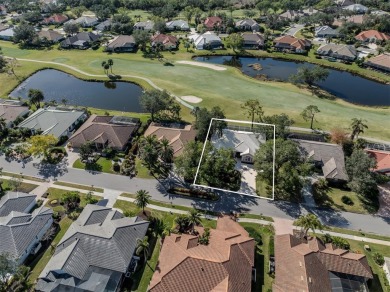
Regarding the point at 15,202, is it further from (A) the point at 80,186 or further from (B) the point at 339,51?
(B) the point at 339,51

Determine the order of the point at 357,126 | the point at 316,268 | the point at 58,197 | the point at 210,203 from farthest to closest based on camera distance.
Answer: the point at 357,126 < the point at 58,197 < the point at 210,203 < the point at 316,268

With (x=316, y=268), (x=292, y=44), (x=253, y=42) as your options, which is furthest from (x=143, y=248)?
(x=292, y=44)

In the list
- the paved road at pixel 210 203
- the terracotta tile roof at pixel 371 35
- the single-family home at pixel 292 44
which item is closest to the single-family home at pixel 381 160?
the paved road at pixel 210 203

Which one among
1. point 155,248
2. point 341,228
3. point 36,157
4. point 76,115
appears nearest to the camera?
point 155,248

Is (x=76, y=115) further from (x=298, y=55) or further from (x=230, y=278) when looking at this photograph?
(x=298, y=55)

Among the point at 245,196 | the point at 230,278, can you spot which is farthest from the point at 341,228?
the point at 230,278
